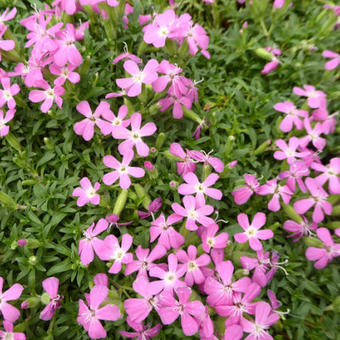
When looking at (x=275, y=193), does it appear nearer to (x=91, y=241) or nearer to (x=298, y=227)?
(x=298, y=227)

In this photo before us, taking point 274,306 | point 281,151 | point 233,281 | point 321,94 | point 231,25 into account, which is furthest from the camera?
point 231,25

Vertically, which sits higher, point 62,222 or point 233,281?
point 233,281

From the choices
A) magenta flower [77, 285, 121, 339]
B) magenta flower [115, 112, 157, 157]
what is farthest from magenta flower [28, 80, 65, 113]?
magenta flower [77, 285, 121, 339]

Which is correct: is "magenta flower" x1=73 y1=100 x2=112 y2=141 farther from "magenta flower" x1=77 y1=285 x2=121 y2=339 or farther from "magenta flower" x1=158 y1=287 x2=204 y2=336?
"magenta flower" x1=158 y1=287 x2=204 y2=336

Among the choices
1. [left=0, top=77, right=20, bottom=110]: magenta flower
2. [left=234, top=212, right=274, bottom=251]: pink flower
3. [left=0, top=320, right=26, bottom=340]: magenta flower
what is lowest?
[left=0, top=320, right=26, bottom=340]: magenta flower

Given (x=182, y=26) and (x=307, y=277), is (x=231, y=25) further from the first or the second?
(x=307, y=277)

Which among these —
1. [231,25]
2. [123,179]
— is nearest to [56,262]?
[123,179]
